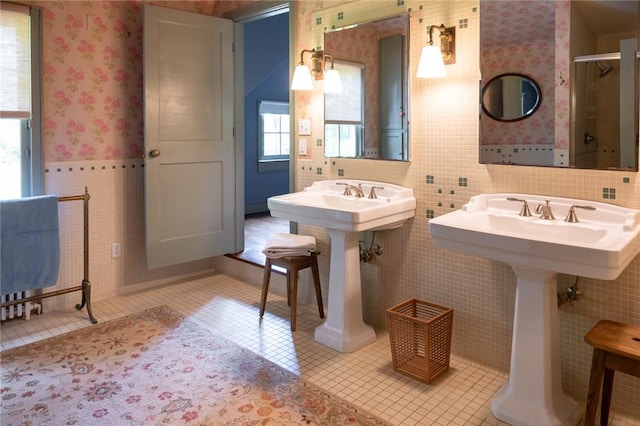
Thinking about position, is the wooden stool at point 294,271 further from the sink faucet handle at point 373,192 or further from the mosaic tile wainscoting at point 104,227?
the mosaic tile wainscoting at point 104,227

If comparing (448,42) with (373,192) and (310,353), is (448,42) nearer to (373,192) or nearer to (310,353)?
(373,192)

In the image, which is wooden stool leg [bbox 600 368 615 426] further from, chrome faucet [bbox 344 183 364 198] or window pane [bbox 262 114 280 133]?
window pane [bbox 262 114 280 133]

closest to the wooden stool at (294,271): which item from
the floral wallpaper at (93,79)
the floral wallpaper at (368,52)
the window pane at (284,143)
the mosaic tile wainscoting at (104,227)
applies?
the floral wallpaper at (368,52)

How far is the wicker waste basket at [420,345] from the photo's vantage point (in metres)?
2.47

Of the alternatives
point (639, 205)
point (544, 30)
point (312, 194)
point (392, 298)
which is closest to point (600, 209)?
point (639, 205)

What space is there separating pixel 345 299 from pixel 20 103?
2304 millimetres

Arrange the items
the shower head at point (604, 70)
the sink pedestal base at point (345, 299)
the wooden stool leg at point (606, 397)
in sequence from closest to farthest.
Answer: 1. the wooden stool leg at point (606, 397)
2. the shower head at point (604, 70)
3. the sink pedestal base at point (345, 299)

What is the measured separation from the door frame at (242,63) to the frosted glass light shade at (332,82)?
0.34 metres

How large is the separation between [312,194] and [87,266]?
1551mm

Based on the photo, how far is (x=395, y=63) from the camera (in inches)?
112

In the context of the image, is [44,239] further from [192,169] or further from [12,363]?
[192,169]

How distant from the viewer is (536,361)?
2.08 metres

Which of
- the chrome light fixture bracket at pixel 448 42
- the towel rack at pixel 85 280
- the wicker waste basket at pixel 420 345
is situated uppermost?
the chrome light fixture bracket at pixel 448 42

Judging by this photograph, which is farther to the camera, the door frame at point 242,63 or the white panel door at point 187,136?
the white panel door at point 187,136
